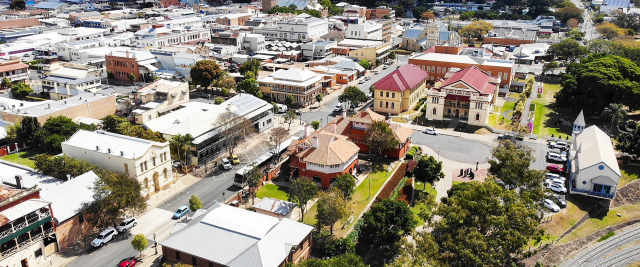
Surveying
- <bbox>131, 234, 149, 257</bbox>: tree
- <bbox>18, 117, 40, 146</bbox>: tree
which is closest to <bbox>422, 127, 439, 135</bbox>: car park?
<bbox>131, 234, 149, 257</bbox>: tree

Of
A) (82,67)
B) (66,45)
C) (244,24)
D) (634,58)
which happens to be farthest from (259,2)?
(634,58)

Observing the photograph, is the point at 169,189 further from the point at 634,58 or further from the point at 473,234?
the point at 634,58

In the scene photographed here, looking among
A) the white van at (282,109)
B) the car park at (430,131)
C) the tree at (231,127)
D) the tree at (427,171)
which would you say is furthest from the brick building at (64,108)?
the tree at (427,171)

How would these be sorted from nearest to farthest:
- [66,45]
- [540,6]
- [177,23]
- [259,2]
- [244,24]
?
[66,45] < [177,23] < [244,24] < [540,6] < [259,2]

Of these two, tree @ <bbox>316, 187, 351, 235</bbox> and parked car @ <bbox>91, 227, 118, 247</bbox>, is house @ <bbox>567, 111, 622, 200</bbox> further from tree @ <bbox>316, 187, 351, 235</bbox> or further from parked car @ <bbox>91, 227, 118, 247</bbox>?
parked car @ <bbox>91, 227, 118, 247</bbox>

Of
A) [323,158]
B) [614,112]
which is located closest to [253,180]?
[323,158]

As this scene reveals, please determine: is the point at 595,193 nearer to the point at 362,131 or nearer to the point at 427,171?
the point at 427,171
